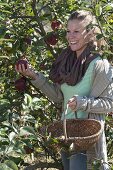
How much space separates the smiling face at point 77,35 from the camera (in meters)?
2.62

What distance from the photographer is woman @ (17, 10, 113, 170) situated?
2512 mm

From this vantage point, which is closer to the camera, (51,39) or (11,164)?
(11,164)

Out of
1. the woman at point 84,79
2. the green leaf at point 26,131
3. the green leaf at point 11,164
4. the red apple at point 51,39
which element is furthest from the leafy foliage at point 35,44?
the green leaf at point 11,164

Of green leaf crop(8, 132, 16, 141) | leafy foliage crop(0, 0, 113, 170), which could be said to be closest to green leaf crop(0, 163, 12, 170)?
green leaf crop(8, 132, 16, 141)

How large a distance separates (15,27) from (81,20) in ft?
1.77

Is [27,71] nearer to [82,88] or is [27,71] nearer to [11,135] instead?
[82,88]

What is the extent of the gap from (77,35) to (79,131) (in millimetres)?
564

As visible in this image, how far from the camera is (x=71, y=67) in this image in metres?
2.68

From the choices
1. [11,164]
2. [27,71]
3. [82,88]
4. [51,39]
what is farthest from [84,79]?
[11,164]

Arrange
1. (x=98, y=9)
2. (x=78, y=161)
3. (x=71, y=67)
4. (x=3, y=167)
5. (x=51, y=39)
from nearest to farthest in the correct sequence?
(x=3, y=167) < (x=98, y=9) < (x=78, y=161) < (x=71, y=67) < (x=51, y=39)

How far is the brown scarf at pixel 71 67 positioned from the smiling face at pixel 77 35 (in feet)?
0.14

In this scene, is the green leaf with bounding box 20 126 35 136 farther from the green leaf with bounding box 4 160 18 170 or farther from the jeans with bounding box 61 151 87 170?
the jeans with bounding box 61 151 87 170

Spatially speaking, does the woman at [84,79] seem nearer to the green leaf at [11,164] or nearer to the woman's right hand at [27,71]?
the woman's right hand at [27,71]

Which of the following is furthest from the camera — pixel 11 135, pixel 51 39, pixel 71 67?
pixel 51 39
